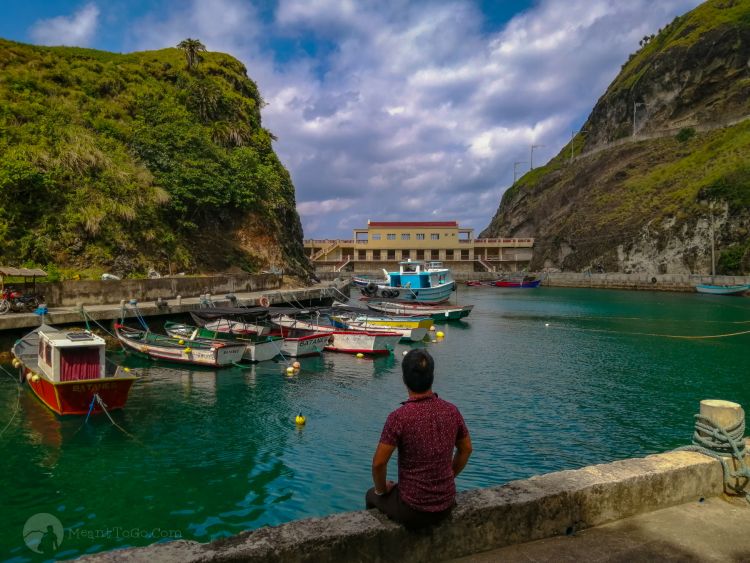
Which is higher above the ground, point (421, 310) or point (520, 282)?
point (520, 282)

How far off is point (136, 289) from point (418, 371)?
28371mm

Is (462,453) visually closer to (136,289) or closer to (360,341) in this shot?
(360,341)

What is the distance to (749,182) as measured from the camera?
216 feet

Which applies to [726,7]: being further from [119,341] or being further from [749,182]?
[119,341]

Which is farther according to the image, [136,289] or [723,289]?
[723,289]

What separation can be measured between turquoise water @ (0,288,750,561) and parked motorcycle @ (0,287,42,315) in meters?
5.45

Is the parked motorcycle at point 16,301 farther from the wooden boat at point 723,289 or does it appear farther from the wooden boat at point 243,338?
the wooden boat at point 723,289

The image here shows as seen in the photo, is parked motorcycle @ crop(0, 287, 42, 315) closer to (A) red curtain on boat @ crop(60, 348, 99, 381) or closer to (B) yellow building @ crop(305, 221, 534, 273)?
(A) red curtain on boat @ crop(60, 348, 99, 381)

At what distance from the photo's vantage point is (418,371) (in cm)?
412

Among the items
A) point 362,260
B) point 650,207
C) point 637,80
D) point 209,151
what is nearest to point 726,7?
point 637,80

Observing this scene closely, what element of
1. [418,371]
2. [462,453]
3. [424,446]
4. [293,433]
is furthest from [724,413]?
[293,433]

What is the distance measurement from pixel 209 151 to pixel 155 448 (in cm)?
3527

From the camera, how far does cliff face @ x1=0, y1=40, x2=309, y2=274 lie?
31109mm

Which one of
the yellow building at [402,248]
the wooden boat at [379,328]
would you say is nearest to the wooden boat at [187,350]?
the wooden boat at [379,328]
